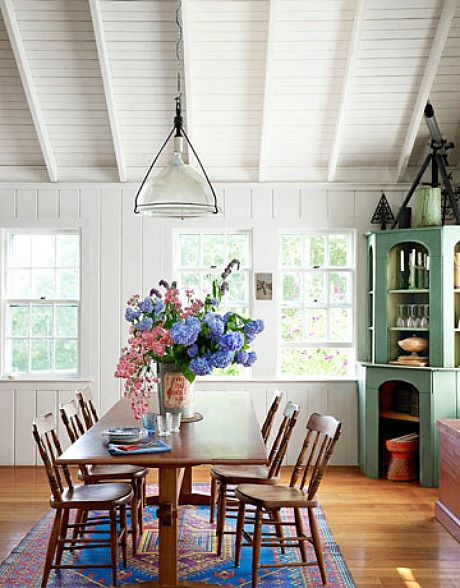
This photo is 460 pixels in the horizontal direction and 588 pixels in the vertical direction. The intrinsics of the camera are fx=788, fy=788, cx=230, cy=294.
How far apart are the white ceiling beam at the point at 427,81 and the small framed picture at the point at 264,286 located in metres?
1.46

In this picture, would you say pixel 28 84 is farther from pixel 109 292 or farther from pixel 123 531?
pixel 123 531

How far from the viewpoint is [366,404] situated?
6.80 meters

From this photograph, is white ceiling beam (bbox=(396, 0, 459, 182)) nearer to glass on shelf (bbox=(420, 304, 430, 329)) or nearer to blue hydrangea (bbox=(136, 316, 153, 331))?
glass on shelf (bbox=(420, 304, 430, 329))

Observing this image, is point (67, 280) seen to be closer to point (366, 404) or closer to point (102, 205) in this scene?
point (102, 205)

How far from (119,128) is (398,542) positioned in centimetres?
396

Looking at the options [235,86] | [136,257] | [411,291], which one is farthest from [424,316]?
[136,257]

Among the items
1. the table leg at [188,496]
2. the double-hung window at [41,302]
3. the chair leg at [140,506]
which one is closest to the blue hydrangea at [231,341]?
the chair leg at [140,506]

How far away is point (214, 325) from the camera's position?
159 inches

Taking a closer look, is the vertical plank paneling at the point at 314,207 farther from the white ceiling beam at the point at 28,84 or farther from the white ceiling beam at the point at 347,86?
the white ceiling beam at the point at 28,84

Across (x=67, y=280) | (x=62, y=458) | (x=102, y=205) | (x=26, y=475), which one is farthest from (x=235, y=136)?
(x=62, y=458)

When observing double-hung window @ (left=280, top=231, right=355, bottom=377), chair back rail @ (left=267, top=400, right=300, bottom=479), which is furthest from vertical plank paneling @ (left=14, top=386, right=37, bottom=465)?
chair back rail @ (left=267, top=400, right=300, bottom=479)

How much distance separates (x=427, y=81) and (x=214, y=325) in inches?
123

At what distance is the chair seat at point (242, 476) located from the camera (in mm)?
4527

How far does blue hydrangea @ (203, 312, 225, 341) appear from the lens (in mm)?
4051
